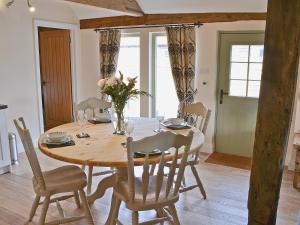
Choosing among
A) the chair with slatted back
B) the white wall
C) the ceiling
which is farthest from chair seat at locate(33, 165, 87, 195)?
the white wall

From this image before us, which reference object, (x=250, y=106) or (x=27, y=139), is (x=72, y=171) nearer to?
(x=27, y=139)

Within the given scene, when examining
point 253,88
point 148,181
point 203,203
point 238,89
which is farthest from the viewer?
point 238,89

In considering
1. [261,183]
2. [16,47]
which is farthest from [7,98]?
[261,183]

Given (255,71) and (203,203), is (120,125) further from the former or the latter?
(255,71)

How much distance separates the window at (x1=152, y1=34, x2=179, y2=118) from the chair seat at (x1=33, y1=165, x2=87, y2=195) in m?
2.47

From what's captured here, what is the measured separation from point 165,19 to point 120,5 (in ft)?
2.45

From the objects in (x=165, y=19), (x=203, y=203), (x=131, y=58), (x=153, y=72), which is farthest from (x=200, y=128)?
(x=131, y=58)

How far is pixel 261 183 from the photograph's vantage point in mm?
1978

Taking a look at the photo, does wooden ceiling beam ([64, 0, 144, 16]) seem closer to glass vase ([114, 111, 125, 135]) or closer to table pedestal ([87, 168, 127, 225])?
glass vase ([114, 111, 125, 135])

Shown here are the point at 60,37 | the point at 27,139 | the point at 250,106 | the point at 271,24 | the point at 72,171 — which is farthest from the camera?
the point at 60,37

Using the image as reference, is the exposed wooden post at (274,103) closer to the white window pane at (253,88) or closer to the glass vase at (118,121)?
the glass vase at (118,121)

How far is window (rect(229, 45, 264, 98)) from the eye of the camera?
14.0 feet

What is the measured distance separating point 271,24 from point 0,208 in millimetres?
2906

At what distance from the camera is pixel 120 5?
4.37m
